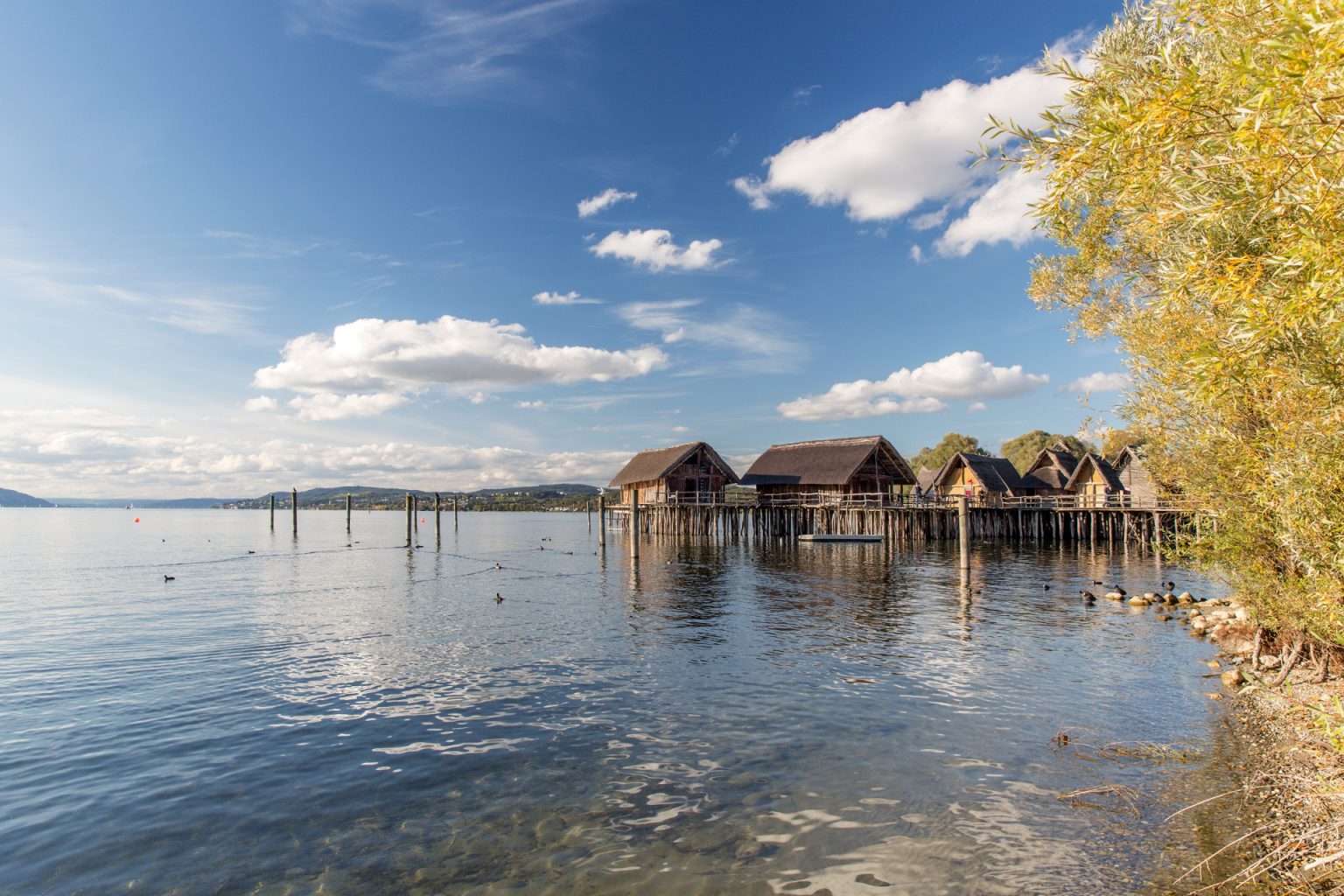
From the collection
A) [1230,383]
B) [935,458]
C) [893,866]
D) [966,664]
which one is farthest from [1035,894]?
[935,458]

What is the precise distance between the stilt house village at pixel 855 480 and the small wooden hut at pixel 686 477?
0.23 ft

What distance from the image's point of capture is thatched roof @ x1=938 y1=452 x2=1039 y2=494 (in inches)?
2210

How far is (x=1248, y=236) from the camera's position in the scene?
8.17 meters

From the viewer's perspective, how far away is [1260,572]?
39.2 feet

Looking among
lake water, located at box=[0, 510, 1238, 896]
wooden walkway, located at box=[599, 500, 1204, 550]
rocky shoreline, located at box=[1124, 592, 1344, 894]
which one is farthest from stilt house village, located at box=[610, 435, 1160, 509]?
rocky shoreline, located at box=[1124, 592, 1344, 894]

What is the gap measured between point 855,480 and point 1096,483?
19230 mm

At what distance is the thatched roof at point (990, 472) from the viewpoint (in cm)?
5612

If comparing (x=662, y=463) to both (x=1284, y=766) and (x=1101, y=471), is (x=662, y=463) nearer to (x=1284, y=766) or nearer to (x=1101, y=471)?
(x=1101, y=471)

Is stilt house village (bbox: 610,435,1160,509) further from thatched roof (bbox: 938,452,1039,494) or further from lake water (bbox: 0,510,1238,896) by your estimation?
lake water (bbox: 0,510,1238,896)

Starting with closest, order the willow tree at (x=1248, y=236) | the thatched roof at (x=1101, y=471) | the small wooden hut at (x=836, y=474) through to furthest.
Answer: the willow tree at (x=1248, y=236), the small wooden hut at (x=836, y=474), the thatched roof at (x=1101, y=471)

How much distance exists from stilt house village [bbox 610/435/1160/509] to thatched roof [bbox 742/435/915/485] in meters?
0.08

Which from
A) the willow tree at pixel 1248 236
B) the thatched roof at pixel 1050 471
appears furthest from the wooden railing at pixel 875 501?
the willow tree at pixel 1248 236

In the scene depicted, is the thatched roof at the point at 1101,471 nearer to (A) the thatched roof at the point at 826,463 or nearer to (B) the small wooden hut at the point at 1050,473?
(B) the small wooden hut at the point at 1050,473

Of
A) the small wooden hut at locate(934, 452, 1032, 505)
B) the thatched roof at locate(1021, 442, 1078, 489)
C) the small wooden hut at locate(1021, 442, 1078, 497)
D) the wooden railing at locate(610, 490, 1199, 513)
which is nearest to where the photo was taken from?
the wooden railing at locate(610, 490, 1199, 513)
